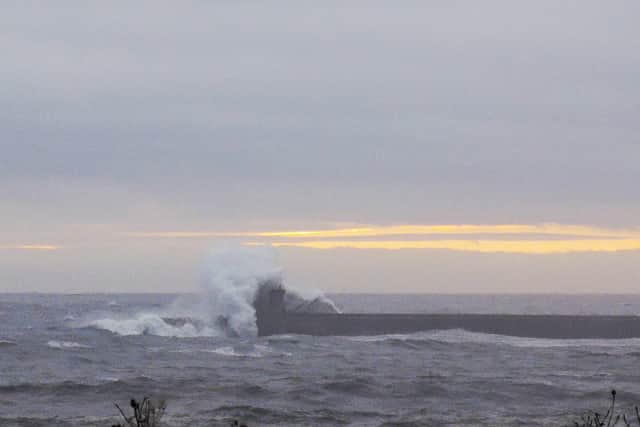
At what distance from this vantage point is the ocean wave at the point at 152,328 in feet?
180

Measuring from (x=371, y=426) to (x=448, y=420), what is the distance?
2010 mm

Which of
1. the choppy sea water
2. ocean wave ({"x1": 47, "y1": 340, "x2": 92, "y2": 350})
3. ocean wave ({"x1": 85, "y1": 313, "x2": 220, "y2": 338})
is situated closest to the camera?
the choppy sea water

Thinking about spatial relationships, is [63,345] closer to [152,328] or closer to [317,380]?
[152,328]

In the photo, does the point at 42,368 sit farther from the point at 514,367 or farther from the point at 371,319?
the point at 371,319

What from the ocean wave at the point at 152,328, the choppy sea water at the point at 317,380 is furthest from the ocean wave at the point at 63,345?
the ocean wave at the point at 152,328

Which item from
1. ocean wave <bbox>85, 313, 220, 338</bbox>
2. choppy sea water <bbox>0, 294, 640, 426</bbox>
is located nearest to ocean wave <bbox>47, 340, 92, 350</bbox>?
choppy sea water <bbox>0, 294, 640, 426</bbox>

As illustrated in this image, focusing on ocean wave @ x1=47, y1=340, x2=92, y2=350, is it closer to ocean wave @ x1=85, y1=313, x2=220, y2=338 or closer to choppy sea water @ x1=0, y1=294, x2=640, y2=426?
choppy sea water @ x1=0, y1=294, x2=640, y2=426

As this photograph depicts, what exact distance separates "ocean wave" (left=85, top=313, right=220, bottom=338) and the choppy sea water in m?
8.62

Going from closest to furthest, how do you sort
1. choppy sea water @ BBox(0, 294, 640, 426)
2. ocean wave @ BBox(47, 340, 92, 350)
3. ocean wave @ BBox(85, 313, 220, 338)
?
1. choppy sea water @ BBox(0, 294, 640, 426)
2. ocean wave @ BBox(47, 340, 92, 350)
3. ocean wave @ BBox(85, 313, 220, 338)

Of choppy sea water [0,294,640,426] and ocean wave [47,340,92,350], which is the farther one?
ocean wave [47,340,92,350]

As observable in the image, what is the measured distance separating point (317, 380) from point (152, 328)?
2940 centimetres

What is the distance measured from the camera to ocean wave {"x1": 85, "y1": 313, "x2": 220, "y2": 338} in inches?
2162

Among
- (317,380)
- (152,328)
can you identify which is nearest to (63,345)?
(152,328)

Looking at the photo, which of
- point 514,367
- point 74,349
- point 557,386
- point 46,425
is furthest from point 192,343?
point 46,425
